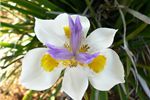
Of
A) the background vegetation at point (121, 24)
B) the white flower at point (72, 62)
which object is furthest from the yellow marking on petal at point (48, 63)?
the background vegetation at point (121, 24)

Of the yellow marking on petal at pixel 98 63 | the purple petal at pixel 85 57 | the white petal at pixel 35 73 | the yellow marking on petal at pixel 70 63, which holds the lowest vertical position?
the white petal at pixel 35 73

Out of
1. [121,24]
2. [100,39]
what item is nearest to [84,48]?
[100,39]

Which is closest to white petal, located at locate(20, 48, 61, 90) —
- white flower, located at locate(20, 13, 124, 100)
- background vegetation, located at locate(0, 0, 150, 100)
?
white flower, located at locate(20, 13, 124, 100)

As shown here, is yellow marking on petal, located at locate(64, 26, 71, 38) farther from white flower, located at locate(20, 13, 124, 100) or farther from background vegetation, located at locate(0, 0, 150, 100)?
background vegetation, located at locate(0, 0, 150, 100)

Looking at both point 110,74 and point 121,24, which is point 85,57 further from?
point 121,24

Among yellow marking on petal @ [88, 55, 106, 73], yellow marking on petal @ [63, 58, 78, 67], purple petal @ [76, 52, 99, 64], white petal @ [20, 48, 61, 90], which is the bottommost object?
white petal @ [20, 48, 61, 90]

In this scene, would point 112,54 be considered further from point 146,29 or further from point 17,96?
point 17,96

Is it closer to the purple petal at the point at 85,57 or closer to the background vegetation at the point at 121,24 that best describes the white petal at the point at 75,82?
the purple petal at the point at 85,57
